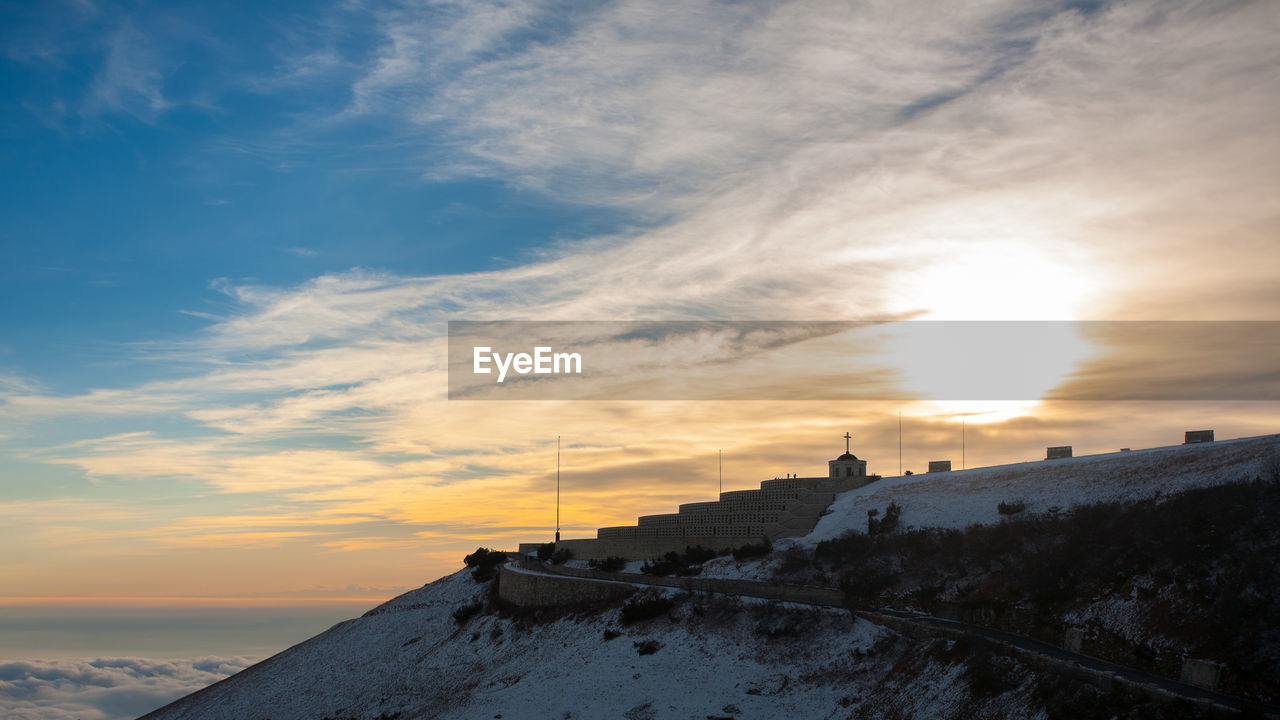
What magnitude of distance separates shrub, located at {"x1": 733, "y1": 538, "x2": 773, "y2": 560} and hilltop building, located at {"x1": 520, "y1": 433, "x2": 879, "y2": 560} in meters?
1.42

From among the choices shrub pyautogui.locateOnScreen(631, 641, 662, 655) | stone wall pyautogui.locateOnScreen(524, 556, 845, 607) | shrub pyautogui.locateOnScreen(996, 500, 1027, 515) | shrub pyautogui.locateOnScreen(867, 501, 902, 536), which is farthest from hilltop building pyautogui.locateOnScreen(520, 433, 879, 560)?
shrub pyautogui.locateOnScreen(631, 641, 662, 655)

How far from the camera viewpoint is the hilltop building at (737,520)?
70625mm

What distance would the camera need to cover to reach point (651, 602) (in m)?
54.9

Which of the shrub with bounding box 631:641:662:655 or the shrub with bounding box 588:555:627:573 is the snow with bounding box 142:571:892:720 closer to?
the shrub with bounding box 631:641:662:655

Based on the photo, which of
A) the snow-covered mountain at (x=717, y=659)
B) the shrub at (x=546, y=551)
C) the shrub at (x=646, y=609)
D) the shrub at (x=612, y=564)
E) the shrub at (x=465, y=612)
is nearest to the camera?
the snow-covered mountain at (x=717, y=659)

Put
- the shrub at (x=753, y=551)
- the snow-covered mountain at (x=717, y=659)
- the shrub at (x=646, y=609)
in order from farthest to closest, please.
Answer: the shrub at (x=753, y=551) → the shrub at (x=646, y=609) → the snow-covered mountain at (x=717, y=659)

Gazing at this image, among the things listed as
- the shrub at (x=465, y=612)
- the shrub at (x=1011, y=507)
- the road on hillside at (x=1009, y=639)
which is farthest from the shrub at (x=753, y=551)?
the shrub at (x=465, y=612)

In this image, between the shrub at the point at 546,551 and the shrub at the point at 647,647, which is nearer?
the shrub at the point at 647,647

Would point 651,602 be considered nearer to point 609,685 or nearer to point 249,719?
point 609,685

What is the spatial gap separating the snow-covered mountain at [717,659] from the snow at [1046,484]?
0.51 feet

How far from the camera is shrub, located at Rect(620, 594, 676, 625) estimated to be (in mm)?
53875

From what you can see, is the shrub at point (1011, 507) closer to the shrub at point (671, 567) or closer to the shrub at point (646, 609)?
the shrub at point (671, 567)

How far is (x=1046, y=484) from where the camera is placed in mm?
59719

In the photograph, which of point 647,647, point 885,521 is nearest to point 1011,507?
point 885,521
